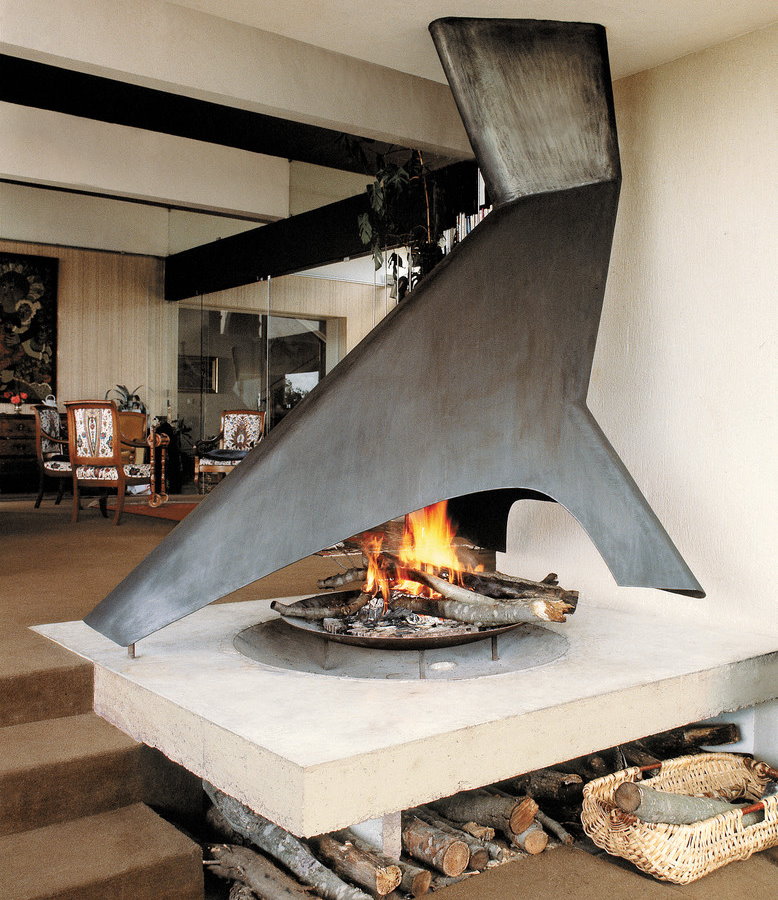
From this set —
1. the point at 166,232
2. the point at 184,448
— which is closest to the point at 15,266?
the point at 166,232

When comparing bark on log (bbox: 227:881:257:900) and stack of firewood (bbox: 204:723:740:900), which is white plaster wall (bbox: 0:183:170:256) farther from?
bark on log (bbox: 227:881:257:900)

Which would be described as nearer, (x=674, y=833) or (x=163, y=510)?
(x=674, y=833)

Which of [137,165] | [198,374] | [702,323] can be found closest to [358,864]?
[702,323]

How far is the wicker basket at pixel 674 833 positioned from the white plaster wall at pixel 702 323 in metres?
0.68

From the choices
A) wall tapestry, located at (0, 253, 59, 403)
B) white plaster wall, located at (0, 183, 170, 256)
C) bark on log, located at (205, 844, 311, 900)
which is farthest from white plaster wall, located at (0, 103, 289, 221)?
bark on log, located at (205, 844, 311, 900)

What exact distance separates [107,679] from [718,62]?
279cm

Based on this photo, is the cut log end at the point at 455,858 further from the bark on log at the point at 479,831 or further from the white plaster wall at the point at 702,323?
the white plaster wall at the point at 702,323

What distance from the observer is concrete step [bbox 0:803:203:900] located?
6.10ft

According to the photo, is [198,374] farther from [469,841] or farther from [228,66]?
[469,841]

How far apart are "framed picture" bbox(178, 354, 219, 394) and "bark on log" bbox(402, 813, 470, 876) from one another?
927 centimetres

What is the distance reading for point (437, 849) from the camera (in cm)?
220

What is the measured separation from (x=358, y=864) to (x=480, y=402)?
122 cm

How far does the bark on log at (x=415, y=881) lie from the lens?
82.9 inches

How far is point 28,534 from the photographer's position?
623 centimetres
